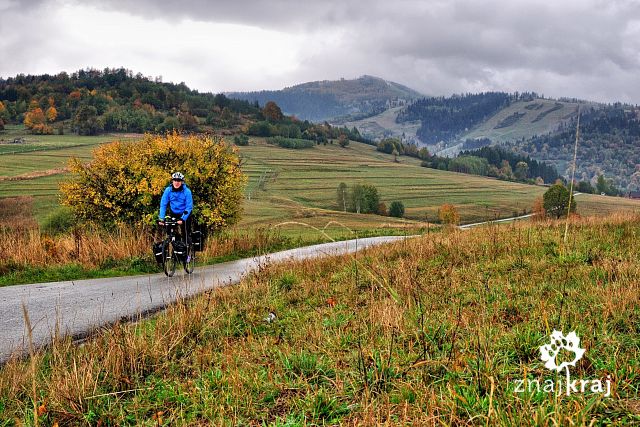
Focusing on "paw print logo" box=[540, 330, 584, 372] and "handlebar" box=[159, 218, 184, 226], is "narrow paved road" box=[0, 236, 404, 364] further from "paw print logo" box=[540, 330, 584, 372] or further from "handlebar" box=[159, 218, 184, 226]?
"paw print logo" box=[540, 330, 584, 372]

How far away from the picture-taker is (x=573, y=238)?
1002 centimetres

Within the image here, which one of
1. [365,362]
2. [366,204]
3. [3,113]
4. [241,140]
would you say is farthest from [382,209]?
[3,113]

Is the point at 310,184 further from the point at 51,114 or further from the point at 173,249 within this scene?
the point at 173,249

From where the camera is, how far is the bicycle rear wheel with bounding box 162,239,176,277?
1264cm

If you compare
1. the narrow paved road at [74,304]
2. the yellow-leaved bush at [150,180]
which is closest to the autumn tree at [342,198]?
the yellow-leaved bush at [150,180]

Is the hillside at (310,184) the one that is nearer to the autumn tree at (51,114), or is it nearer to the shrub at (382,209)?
the shrub at (382,209)

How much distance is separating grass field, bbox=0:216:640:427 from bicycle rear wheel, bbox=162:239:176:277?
5457 mm

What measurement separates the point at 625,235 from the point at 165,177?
24.4m

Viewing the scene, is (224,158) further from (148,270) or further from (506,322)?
(506,322)

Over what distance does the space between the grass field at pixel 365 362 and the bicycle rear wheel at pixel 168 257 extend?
546 centimetres

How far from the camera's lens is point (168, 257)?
42.2 ft

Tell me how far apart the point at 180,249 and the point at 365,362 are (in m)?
9.47

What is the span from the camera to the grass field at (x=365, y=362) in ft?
11.0

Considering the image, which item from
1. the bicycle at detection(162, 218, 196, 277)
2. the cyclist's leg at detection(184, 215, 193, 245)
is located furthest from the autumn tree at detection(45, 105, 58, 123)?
the bicycle at detection(162, 218, 196, 277)
